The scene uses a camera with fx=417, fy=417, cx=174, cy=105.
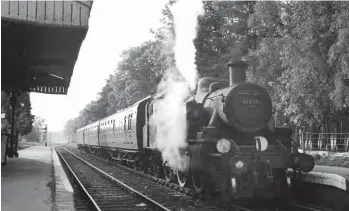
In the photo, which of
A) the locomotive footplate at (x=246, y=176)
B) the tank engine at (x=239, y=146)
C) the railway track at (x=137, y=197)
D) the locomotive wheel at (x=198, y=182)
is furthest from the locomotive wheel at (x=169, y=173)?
the locomotive footplate at (x=246, y=176)

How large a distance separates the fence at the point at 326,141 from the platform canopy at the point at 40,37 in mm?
13018

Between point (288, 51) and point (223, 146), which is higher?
point (288, 51)

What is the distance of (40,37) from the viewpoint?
1119 cm

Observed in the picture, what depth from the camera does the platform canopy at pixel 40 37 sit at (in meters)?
9.14

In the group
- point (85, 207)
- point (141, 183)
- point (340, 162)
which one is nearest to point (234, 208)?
point (85, 207)

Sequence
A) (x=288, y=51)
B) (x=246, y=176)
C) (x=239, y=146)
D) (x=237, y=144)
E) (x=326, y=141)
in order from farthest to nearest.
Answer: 1. (x=326, y=141)
2. (x=288, y=51)
3. (x=237, y=144)
4. (x=239, y=146)
5. (x=246, y=176)

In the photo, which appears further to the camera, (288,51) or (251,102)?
(288,51)

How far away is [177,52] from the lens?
1412 centimetres

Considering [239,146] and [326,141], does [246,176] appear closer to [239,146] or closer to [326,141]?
[239,146]

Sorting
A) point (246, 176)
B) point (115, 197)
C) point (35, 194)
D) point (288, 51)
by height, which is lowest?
point (115, 197)

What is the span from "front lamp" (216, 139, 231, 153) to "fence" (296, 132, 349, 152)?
1266 centimetres

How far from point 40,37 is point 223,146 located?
5.77 m

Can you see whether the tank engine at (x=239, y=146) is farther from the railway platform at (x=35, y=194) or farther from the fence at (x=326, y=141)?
the fence at (x=326, y=141)

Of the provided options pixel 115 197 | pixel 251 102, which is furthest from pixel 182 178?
pixel 251 102
